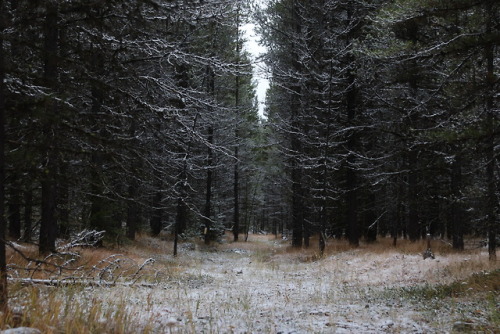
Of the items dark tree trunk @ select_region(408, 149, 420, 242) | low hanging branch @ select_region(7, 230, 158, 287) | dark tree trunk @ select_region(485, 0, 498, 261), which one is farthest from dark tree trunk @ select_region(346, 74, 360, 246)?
low hanging branch @ select_region(7, 230, 158, 287)

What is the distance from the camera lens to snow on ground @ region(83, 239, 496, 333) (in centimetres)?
450

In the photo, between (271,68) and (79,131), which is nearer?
(79,131)

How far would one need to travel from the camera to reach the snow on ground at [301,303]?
450 centimetres

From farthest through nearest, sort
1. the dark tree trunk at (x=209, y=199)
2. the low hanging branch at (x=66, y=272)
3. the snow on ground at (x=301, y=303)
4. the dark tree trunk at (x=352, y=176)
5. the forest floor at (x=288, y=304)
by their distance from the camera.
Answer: the dark tree trunk at (x=209, y=199) → the dark tree trunk at (x=352, y=176) → the snow on ground at (x=301, y=303) → the low hanging branch at (x=66, y=272) → the forest floor at (x=288, y=304)

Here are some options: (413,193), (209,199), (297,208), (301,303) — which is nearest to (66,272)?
(301,303)

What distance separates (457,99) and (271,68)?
10.7 metres

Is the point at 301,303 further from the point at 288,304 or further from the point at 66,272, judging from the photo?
the point at 66,272

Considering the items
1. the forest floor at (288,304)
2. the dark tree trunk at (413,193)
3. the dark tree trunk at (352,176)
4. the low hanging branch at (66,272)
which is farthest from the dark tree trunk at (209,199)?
the low hanging branch at (66,272)

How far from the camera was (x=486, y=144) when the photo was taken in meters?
7.15

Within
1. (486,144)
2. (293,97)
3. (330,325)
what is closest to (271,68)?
(293,97)

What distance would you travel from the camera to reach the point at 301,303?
21.4ft

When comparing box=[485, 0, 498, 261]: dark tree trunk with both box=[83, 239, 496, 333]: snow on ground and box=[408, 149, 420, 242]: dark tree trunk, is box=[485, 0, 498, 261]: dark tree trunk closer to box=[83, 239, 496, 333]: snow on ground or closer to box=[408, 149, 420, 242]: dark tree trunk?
box=[83, 239, 496, 333]: snow on ground

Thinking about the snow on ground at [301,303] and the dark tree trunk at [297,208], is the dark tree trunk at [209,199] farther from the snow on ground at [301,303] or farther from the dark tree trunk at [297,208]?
the snow on ground at [301,303]

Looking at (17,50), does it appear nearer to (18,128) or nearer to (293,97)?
(18,128)
